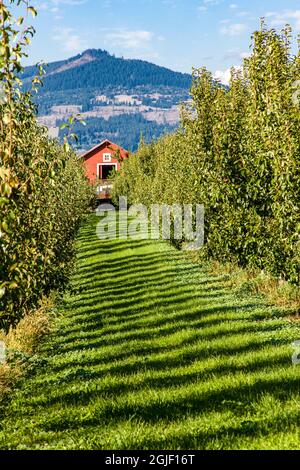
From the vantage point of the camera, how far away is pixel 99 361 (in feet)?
39.9

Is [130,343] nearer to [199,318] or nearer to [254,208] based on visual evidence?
[199,318]

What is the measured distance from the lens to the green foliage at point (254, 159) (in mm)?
13055

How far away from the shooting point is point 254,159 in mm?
14625

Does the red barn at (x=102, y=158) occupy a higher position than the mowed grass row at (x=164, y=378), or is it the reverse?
the red barn at (x=102, y=158)
